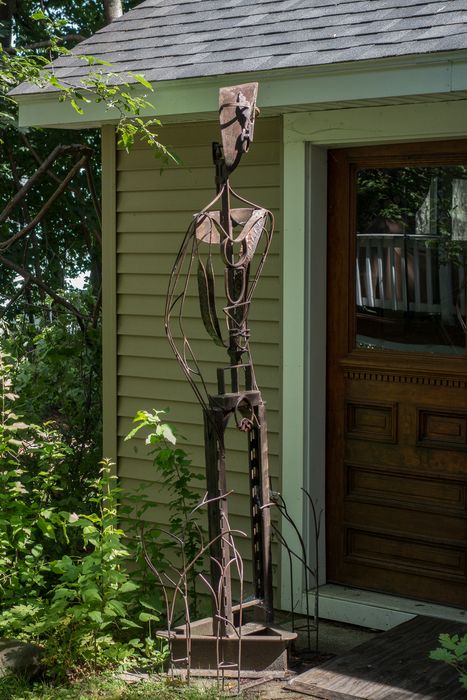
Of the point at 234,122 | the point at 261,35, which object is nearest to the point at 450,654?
the point at 234,122

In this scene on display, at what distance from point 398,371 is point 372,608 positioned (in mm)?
1214

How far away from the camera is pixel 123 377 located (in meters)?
6.36

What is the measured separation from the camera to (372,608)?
5.21 metres

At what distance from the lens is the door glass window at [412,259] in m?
5.05

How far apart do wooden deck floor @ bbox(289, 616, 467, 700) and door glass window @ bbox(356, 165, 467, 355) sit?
55.9 inches

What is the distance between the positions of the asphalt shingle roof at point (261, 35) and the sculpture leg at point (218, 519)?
1.77 metres

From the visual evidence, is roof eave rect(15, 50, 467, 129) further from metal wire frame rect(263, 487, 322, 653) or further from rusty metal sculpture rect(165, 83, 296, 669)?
metal wire frame rect(263, 487, 322, 653)

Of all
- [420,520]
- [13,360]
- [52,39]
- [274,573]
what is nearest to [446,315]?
[420,520]

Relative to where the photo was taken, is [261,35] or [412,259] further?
[261,35]

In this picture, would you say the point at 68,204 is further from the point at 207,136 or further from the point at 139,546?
the point at 139,546

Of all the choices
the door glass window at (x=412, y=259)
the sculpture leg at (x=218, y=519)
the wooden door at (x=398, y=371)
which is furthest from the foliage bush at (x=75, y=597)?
the door glass window at (x=412, y=259)

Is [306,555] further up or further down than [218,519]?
further down

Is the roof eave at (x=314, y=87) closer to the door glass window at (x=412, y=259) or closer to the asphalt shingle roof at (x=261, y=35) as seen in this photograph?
the asphalt shingle roof at (x=261, y=35)

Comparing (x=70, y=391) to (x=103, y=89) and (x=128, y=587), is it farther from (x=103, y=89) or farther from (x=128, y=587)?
(x=128, y=587)
